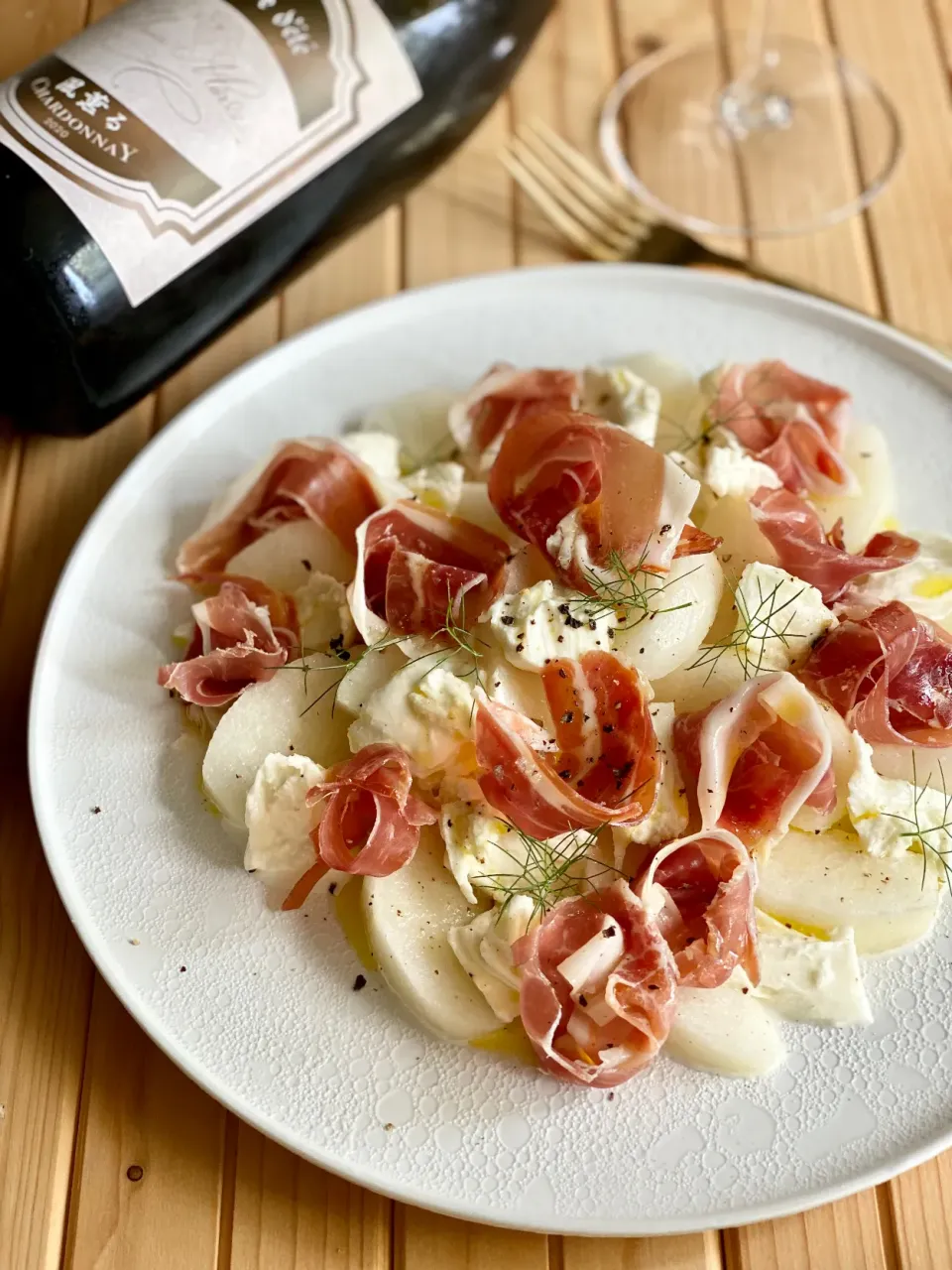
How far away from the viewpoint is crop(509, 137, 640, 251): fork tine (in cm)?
279

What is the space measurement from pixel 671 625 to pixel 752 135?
1807mm

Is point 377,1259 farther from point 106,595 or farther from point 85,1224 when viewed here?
point 106,595

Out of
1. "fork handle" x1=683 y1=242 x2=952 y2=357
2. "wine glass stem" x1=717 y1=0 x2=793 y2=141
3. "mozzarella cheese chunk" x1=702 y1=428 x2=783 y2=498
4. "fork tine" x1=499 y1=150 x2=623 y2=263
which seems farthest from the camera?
"wine glass stem" x1=717 y1=0 x2=793 y2=141

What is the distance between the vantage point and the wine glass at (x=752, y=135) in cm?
297

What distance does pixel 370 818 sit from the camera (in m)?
1.71

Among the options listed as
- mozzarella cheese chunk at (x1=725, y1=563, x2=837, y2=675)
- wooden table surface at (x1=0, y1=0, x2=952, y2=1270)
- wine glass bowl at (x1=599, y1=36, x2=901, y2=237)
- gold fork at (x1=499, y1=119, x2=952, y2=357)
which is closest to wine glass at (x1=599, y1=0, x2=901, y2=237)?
wine glass bowl at (x1=599, y1=36, x2=901, y2=237)

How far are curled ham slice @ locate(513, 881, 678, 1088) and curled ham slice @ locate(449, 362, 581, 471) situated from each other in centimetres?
90

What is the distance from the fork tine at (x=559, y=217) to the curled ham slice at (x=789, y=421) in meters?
0.66

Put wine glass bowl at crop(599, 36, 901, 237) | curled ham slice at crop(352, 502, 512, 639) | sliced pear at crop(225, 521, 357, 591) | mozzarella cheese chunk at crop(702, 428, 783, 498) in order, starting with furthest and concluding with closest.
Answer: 1. wine glass bowl at crop(599, 36, 901, 237)
2. sliced pear at crop(225, 521, 357, 591)
3. mozzarella cheese chunk at crop(702, 428, 783, 498)
4. curled ham slice at crop(352, 502, 512, 639)

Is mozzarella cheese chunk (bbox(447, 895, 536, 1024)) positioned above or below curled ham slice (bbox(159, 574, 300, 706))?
below

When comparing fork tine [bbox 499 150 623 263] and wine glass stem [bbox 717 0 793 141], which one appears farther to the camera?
wine glass stem [bbox 717 0 793 141]

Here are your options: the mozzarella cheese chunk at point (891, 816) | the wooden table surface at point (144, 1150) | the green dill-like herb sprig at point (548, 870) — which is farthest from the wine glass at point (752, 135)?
the green dill-like herb sprig at point (548, 870)

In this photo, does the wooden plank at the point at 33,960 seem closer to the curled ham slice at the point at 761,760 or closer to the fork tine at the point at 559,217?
the curled ham slice at the point at 761,760

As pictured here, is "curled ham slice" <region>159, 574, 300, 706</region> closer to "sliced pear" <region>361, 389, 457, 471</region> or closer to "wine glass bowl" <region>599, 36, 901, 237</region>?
"sliced pear" <region>361, 389, 457, 471</region>
